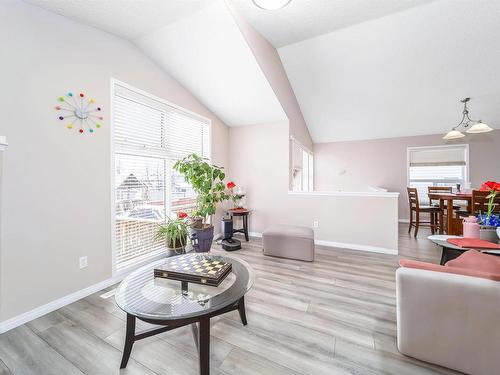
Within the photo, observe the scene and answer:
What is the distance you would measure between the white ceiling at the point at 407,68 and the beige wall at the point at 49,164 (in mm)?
2825

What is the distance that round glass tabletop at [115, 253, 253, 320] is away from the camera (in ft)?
3.75

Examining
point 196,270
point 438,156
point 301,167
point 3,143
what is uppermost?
point 438,156

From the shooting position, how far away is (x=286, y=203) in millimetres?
4039

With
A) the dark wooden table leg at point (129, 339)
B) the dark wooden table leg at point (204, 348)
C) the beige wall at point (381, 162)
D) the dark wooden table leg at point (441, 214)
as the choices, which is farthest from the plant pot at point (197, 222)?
the beige wall at point (381, 162)

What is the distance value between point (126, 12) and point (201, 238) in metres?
2.75

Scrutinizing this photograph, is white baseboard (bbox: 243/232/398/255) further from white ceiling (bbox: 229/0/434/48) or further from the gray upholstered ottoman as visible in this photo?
white ceiling (bbox: 229/0/434/48)

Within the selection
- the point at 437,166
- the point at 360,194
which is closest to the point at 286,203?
the point at 360,194

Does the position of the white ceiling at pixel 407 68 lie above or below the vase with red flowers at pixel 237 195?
above

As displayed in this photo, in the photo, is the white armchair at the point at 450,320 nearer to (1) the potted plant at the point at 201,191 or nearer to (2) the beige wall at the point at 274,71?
(1) the potted plant at the point at 201,191

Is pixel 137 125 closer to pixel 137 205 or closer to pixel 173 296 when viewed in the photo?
pixel 137 205

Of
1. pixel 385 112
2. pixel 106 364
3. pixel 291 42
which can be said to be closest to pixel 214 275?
pixel 106 364

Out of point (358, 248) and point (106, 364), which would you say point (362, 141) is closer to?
point (358, 248)

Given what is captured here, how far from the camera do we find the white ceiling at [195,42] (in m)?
2.08

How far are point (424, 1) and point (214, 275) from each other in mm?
3888
